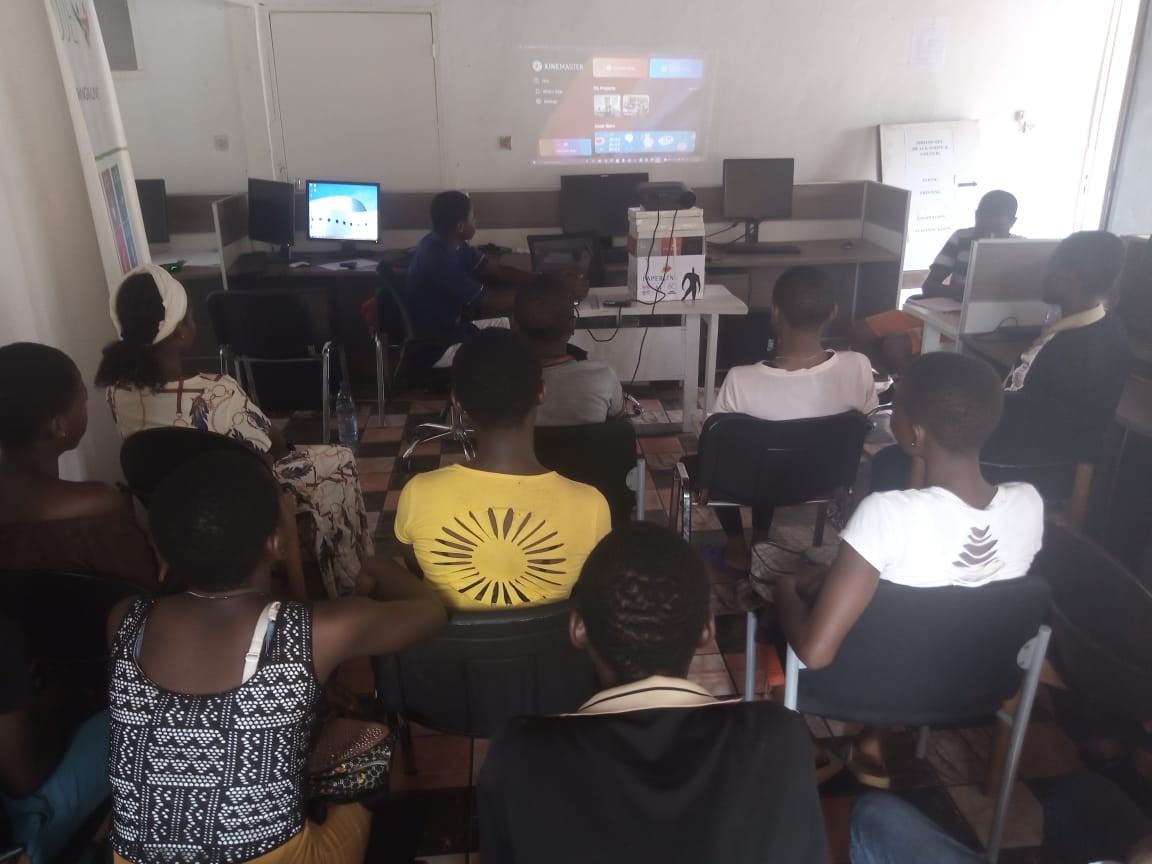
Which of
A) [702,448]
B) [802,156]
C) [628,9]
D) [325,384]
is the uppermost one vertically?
[628,9]

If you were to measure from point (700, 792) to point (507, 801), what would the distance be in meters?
0.19

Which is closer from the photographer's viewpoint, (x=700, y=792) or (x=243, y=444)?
(x=700, y=792)

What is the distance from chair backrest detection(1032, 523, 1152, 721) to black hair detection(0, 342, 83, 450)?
192 cm

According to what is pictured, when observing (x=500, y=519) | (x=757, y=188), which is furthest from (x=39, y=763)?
(x=757, y=188)

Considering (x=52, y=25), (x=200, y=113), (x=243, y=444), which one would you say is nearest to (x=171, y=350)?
(x=243, y=444)

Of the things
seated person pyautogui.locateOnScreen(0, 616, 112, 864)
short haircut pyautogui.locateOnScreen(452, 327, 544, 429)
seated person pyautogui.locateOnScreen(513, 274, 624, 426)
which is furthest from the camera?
seated person pyautogui.locateOnScreen(513, 274, 624, 426)

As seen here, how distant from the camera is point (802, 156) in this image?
17.7ft

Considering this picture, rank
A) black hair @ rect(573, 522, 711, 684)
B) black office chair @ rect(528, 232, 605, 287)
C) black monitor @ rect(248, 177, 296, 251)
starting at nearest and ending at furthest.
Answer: black hair @ rect(573, 522, 711, 684) < black office chair @ rect(528, 232, 605, 287) < black monitor @ rect(248, 177, 296, 251)

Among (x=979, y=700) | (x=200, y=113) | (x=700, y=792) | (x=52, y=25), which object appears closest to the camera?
(x=700, y=792)

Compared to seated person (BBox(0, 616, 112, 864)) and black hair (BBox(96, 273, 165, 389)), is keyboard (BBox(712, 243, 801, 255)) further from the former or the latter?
seated person (BBox(0, 616, 112, 864))

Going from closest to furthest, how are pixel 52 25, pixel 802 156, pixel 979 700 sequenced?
1. pixel 979 700
2. pixel 52 25
3. pixel 802 156

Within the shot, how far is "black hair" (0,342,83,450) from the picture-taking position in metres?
1.65

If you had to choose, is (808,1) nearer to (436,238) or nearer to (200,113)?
(436,238)

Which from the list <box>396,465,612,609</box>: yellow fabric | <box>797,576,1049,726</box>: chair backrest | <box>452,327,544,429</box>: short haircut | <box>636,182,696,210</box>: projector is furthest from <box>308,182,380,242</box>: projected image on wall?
<box>797,576,1049,726</box>: chair backrest
